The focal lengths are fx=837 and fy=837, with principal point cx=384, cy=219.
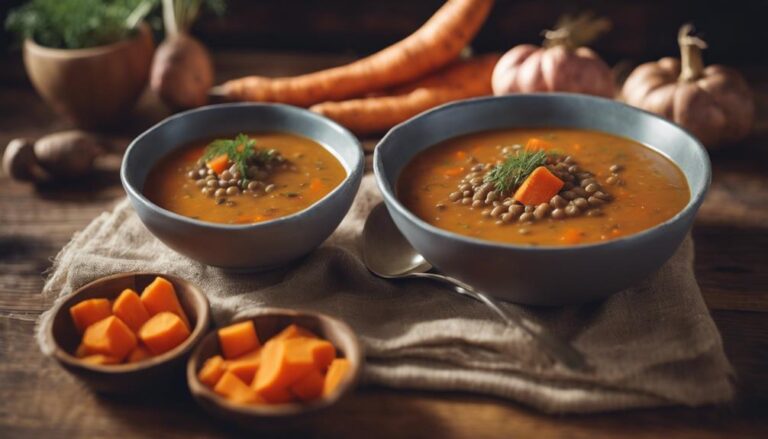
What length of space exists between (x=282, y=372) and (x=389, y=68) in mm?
2204

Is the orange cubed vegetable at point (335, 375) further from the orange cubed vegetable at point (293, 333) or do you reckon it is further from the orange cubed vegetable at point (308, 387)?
the orange cubed vegetable at point (293, 333)

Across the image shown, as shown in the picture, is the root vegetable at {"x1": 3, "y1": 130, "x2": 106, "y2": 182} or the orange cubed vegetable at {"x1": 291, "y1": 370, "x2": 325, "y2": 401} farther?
the root vegetable at {"x1": 3, "y1": 130, "x2": 106, "y2": 182}

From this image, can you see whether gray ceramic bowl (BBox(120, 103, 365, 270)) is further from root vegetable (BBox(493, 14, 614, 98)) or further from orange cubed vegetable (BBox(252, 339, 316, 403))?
root vegetable (BBox(493, 14, 614, 98))

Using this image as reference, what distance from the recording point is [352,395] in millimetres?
2146

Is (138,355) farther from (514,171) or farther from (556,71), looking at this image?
(556,71)

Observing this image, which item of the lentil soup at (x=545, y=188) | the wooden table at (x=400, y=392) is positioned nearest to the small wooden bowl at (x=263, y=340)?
the wooden table at (x=400, y=392)

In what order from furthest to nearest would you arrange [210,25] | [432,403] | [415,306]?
1. [210,25]
2. [415,306]
3. [432,403]

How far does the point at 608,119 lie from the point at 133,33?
2.26 m

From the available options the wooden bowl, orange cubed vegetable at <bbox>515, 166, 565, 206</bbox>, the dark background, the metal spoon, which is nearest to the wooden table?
the metal spoon

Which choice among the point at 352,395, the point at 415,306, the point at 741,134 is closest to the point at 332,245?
the point at 415,306

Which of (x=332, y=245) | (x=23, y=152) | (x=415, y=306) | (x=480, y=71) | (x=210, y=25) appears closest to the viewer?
(x=415, y=306)

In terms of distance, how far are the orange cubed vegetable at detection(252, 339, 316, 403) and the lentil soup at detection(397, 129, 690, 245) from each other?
62 cm

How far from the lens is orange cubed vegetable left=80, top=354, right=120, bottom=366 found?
206cm

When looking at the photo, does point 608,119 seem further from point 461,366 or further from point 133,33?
point 133,33
